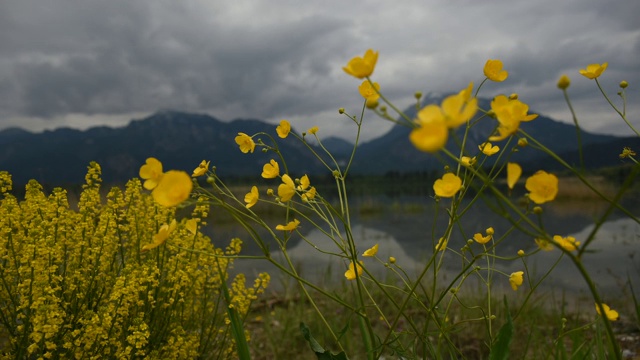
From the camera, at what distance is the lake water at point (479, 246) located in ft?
20.3

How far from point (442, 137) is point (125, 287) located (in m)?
1.58

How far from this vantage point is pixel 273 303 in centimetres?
448

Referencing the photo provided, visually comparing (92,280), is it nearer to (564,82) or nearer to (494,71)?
(494,71)

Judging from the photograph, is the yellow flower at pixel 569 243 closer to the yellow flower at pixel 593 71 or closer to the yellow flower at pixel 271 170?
the yellow flower at pixel 593 71

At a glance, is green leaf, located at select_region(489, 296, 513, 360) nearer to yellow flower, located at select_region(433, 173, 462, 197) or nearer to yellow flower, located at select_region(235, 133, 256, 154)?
yellow flower, located at select_region(433, 173, 462, 197)

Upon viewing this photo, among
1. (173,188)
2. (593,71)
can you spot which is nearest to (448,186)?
(173,188)

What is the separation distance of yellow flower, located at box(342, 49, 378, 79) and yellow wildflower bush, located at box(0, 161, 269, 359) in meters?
1.11

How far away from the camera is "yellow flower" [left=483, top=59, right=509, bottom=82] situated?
1.27 m

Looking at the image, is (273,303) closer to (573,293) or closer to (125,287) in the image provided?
(125,287)

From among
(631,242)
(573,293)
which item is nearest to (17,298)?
(573,293)

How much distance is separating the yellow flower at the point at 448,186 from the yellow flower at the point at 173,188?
0.57 meters

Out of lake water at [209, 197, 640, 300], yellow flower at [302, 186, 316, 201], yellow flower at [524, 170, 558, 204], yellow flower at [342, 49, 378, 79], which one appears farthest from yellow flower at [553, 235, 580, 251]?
lake water at [209, 197, 640, 300]

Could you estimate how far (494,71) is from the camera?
1.29 meters

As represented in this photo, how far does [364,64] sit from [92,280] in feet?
5.66
